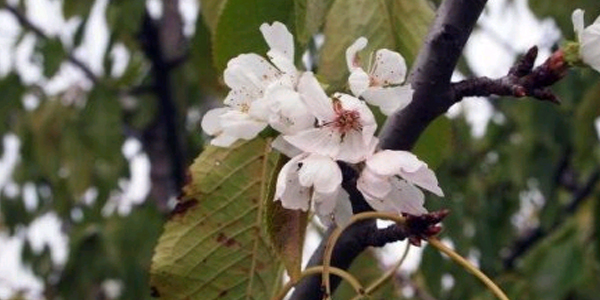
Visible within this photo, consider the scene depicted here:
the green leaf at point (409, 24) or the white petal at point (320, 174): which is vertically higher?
the green leaf at point (409, 24)

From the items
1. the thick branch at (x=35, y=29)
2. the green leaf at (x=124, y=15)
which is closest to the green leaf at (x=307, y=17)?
the green leaf at (x=124, y=15)

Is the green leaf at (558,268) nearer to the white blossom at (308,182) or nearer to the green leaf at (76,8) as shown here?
the green leaf at (76,8)

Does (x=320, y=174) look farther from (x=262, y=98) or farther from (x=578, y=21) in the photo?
(x=578, y=21)

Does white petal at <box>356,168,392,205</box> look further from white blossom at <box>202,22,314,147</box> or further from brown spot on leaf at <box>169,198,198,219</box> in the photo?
brown spot on leaf at <box>169,198,198,219</box>

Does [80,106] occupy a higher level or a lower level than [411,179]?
higher

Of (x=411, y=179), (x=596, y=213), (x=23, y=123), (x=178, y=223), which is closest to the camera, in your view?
(x=411, y=179)

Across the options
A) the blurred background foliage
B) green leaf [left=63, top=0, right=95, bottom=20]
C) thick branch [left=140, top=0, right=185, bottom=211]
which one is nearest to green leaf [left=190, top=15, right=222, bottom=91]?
the blurred background foliage

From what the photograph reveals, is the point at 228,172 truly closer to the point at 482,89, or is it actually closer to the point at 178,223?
the point at 178,223

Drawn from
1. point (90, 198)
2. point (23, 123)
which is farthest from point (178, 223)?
point (90, 198)

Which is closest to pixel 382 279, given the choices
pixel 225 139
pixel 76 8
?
pixel 225 139
